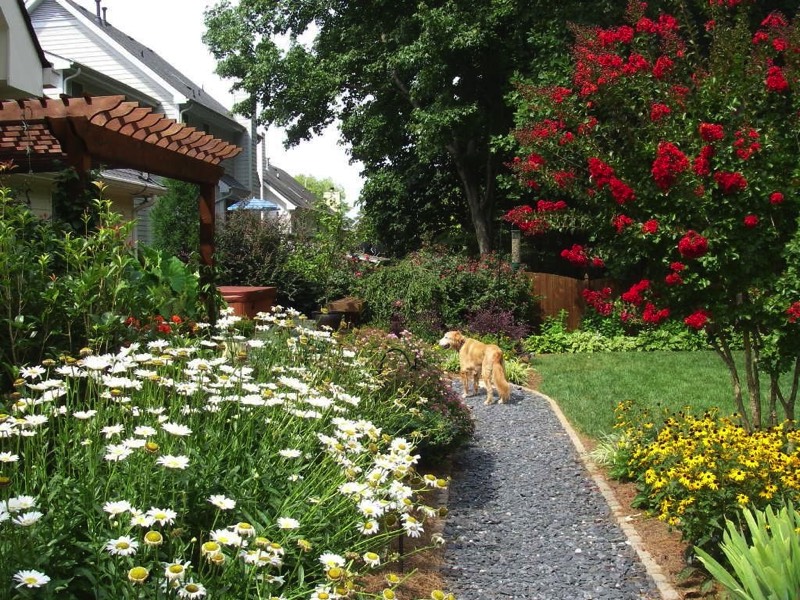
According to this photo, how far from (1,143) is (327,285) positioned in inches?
328

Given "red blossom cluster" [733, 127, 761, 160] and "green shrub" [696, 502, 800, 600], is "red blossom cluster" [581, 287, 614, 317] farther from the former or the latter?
"green shrub" [696, 502, 800, 600]

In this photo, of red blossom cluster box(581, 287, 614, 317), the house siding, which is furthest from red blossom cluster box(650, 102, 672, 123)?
the house siding

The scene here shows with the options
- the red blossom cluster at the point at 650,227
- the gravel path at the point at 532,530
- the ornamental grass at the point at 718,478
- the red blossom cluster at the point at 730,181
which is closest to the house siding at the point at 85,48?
the gravel path at the point at 532,530

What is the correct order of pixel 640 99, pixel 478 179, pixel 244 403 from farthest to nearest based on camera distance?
pixel 478 179 → pixel 640 99 → pixel 244 403

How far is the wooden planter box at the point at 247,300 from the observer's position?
33.9 feet

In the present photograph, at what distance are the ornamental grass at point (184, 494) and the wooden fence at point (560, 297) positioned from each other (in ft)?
39.2

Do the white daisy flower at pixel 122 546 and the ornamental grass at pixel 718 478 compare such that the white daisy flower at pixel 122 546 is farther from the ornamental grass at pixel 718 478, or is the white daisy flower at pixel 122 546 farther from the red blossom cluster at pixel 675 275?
the red blossom cluster at pixel 675 275

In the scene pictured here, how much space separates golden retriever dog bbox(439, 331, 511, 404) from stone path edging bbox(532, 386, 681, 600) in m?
1.05

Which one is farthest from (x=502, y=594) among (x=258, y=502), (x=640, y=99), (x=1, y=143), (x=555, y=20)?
(x=555, y=20)

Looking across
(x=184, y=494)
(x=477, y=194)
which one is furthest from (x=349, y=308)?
(x=184, y=494)

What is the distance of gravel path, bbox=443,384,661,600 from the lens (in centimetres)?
391

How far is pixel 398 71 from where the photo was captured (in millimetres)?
17828

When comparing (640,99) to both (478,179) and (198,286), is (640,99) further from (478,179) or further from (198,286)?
(478,179)

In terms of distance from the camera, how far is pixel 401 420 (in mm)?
5184
